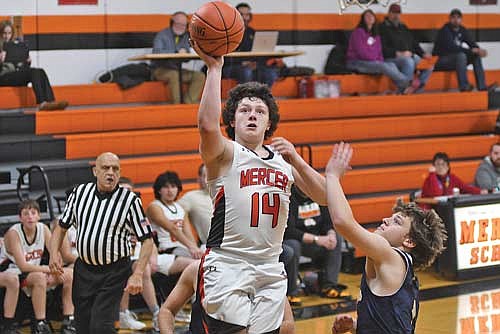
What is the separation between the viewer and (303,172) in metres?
4.63

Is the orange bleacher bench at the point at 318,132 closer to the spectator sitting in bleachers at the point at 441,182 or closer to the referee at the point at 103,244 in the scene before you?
the spectator sitting in bleachers at the point at 441,182

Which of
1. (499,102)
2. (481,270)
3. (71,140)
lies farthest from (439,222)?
(499,102)

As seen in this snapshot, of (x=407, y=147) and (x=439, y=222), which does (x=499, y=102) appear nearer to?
(x=407, y=147)

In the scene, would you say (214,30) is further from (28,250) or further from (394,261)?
(28,250)

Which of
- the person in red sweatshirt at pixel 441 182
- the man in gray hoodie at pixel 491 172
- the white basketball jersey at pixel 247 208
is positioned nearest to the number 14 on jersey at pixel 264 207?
the white basketball jersey at pixel 247 208

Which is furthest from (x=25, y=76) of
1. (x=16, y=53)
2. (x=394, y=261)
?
(x=394, y=261)

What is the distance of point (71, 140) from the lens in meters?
11.7

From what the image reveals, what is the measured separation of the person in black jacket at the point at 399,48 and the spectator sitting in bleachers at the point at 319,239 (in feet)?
18.5

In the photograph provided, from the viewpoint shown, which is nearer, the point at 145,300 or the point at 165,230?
the point at 145,300

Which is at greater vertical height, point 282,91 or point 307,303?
point 282,91

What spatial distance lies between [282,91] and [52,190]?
15.3 feet

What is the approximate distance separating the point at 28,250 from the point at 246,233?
4.62 m

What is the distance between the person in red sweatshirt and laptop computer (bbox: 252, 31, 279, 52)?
3415 mm

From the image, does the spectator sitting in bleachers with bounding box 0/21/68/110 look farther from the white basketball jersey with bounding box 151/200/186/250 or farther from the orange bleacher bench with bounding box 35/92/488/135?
the white basketball jersey with bounding box 151/200/186/250
